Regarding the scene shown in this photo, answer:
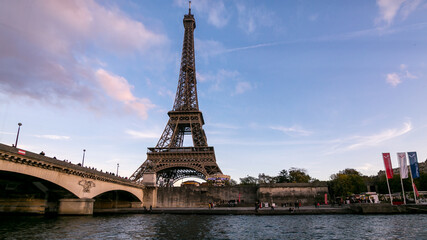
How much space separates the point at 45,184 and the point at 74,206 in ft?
15.0

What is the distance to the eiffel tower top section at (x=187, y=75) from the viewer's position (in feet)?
269

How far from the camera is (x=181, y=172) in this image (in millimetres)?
78250

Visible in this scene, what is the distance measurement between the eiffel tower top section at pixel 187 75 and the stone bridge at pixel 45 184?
4191 centimetres

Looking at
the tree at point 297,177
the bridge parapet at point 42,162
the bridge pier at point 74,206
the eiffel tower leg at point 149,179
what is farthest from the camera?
the tree at point 297,177

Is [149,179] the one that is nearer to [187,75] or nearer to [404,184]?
[187,75]

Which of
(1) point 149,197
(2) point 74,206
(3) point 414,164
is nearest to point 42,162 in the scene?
(2) point 74,206

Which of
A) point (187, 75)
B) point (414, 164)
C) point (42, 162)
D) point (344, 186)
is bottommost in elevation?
point (344, 186)

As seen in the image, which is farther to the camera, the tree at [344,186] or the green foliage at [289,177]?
the green foliage at [289,177]

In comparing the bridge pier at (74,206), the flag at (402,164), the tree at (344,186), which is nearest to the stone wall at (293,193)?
the tree at (344,186)

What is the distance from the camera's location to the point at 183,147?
68.0 m

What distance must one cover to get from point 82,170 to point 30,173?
8.11m

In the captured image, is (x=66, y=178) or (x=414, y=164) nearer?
(x=66, y=178)

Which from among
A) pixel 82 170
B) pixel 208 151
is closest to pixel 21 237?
pixel 82 170

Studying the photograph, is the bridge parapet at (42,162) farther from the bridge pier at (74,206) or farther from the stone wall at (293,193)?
the stone wall at (293,193)
